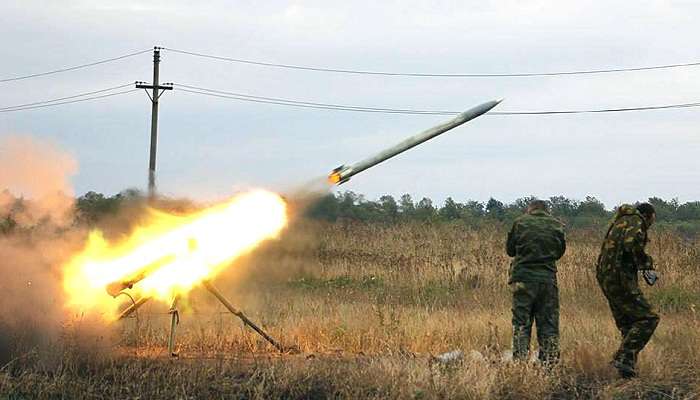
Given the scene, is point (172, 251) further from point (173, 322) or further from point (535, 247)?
point (535, 247)

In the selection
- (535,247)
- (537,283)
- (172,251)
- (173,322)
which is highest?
(535,247)

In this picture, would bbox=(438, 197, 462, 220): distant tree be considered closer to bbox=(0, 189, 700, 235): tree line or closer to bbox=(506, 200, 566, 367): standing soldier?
bbox=(0, 189, 700, 235): tree line

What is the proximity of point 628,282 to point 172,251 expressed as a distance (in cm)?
648

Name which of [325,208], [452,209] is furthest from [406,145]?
[452,209]

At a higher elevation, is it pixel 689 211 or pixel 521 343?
pixel 689 211

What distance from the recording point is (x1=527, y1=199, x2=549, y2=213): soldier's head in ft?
37.2

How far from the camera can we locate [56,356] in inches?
425

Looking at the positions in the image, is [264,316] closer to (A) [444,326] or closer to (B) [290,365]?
(A) [444,326]

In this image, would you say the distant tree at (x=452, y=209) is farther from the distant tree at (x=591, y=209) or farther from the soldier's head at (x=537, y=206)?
the soldier's head at (x=537, y=206)

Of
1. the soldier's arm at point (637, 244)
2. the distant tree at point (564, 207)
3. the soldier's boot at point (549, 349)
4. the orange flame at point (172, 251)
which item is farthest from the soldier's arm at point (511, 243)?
the distant tree at point (564, 207)

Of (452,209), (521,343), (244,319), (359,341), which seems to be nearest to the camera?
(521,343)

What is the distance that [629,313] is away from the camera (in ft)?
33.3

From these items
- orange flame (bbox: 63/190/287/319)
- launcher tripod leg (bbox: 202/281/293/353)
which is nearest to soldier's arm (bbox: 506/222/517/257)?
launcher tripod leg (bbox: 202/281/293/353)

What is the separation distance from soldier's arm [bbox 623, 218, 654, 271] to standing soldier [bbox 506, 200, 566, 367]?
3.52ft
